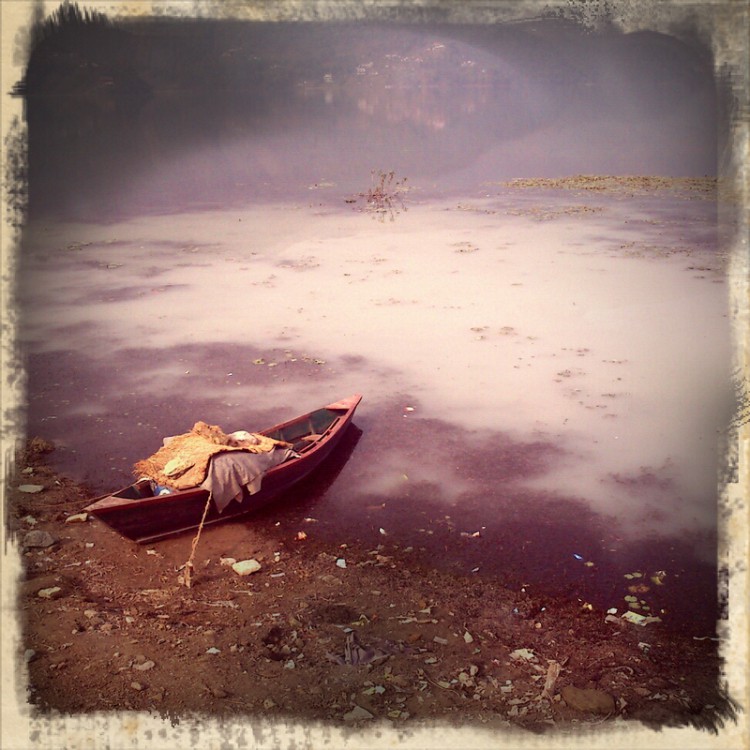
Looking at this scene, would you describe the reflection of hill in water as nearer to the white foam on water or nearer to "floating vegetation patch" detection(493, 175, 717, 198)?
"floating vegetation patch" detection(493, 175, 717, 198)

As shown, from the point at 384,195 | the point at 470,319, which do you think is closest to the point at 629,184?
the point at 384,195

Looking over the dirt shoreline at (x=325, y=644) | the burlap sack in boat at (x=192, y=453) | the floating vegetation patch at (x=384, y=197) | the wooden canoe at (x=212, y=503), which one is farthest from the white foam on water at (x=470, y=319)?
the dirt shoreline at (x=325, y=644)

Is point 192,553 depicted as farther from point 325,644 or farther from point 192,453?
point 325,644

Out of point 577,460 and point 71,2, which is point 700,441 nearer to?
point 577,460

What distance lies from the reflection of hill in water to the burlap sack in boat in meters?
14.8

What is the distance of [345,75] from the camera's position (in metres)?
60.1

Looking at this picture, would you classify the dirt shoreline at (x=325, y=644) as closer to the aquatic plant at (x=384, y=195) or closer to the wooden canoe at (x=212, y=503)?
the wooden canoe at (x=212, y=503)

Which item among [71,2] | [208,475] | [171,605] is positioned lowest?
[171,605]

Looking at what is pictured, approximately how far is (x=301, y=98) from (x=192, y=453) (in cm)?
4821

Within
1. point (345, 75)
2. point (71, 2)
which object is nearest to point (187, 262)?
point (71, 2)

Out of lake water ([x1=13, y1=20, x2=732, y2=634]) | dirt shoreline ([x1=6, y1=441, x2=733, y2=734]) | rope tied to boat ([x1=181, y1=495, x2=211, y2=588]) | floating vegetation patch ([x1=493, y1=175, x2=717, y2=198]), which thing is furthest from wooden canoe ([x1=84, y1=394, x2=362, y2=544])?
floating vegetation patch ([x1=493, y1=175, x2=717, y2=198])

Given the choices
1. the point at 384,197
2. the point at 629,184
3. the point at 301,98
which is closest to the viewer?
the point at 384,197

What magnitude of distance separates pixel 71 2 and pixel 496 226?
12.9 metres

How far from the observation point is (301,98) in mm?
52094
